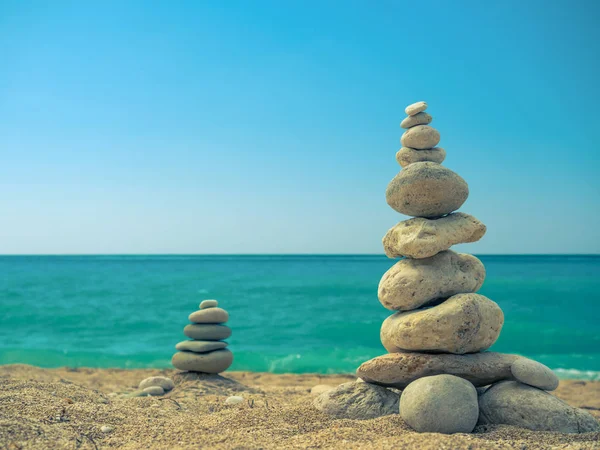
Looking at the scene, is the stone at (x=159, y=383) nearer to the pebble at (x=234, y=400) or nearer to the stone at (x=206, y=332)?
the stone at (x=206, y=332)

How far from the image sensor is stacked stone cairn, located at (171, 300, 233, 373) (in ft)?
35.2

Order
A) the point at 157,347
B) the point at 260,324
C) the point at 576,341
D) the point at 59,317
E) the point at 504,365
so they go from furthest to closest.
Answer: the point at 59,317, the point at 260,324, the point at 576,341, the point at 157,347, the point at 504,365

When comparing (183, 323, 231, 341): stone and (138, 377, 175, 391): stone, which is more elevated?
(183, 323, 231, 341): stone

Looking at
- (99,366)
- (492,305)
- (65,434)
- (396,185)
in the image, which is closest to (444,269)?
(492,305)

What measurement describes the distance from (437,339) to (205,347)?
6103mm

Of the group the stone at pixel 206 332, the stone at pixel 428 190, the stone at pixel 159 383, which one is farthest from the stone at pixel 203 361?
the stone at pixel 428 190

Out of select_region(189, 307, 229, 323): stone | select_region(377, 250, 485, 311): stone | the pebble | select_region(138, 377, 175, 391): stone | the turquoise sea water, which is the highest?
select_region(377, 250, 485, 311): stone

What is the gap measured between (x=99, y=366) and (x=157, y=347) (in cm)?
343

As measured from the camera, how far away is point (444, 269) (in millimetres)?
6535

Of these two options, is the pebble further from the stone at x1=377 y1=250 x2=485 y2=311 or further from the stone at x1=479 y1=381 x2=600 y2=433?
the stone at x1=479 y1=381 x2=600 y2=433

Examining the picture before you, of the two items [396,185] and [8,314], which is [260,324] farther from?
[396,185]

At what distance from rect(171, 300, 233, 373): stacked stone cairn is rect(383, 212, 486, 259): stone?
5.43 meters

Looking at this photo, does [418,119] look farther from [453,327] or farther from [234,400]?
[234,400]

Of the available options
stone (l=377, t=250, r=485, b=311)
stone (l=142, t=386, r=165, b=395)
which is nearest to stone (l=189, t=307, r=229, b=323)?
stone (l=142, t=386, r=165, b=395)
